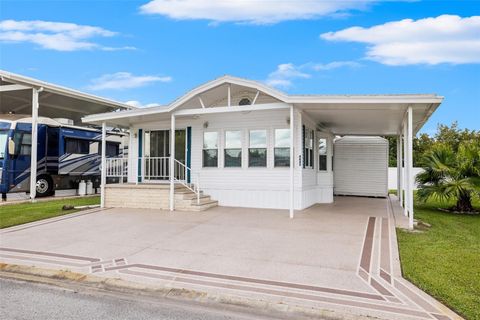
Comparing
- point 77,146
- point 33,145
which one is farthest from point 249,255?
point 77,146

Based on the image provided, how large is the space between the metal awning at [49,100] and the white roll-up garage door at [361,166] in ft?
38.1

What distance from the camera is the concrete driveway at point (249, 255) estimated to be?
149 inches

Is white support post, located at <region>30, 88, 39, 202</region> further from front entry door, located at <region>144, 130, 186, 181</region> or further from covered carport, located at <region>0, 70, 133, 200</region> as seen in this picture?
front entry door, located at <region>144, 130, 186, 181</region>

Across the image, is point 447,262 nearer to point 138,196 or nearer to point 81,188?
point 138,196

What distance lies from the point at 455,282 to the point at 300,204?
6.21 m

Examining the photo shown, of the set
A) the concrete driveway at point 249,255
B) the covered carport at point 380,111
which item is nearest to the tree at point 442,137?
the covered carport at point 380,111

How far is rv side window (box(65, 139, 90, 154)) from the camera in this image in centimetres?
1561

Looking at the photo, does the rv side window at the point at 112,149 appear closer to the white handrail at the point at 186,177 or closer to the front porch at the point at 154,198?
the front porch at the point at 154,198

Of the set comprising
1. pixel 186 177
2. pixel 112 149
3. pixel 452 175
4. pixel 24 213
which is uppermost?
pixel 112 149

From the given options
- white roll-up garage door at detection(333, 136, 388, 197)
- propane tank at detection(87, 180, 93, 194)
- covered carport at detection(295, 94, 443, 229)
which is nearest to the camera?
covered carport at detection(295, 94, 443, 229)

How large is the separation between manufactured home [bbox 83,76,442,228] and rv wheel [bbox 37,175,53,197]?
15.6ft

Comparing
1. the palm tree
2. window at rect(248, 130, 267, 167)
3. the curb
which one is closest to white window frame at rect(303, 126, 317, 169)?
window at rect(248, 130, 267, 167)

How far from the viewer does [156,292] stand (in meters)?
4.01

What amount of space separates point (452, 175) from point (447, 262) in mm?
6707
